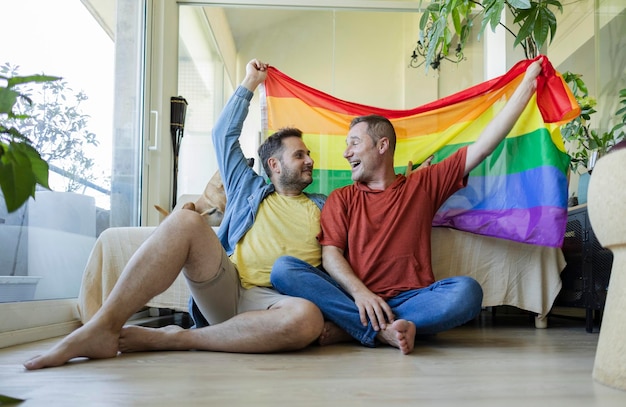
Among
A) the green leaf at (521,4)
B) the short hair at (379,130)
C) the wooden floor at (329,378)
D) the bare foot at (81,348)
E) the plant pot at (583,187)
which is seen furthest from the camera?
the plant pot at (583,187)

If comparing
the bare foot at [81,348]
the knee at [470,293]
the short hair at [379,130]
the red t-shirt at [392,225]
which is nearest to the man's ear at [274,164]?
the red t-shirt at [392,225]

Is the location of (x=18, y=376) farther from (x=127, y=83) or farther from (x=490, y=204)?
(x=127, y=83)

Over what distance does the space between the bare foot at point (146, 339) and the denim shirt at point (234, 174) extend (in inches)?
18.8

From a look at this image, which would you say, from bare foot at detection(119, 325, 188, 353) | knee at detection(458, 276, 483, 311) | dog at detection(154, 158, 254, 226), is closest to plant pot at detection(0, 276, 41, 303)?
bare foot at detection(119, 325, 188, 353)

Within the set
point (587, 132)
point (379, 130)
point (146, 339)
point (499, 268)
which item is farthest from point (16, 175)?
point (587, 132)

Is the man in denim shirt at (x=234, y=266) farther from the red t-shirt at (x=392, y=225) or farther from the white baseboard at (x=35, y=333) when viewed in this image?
the white baseboard at (x=35, y=333)

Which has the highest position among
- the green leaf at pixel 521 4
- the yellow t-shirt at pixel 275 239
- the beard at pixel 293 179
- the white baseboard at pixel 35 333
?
the green leaf at pixel 521 4

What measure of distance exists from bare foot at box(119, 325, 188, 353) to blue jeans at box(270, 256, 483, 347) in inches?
14.6

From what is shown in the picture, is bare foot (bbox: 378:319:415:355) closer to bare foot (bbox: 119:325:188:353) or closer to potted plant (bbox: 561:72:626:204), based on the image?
bare foot (bbox: 119:325:188:353)

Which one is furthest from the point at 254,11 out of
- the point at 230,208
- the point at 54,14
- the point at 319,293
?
the point at 319,293

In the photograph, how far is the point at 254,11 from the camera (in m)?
4.15

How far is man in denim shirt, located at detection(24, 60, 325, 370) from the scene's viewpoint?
5.71 feet

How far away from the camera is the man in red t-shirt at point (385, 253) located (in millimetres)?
2004

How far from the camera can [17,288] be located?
229 cm
